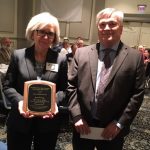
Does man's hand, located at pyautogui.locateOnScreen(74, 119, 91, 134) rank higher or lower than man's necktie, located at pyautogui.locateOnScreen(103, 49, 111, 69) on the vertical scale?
lower

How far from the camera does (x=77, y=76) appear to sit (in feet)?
5.77

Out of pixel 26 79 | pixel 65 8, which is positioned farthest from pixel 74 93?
pixel 65 8

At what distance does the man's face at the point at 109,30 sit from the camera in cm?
163

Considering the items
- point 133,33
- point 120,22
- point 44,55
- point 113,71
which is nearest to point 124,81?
point 113,71

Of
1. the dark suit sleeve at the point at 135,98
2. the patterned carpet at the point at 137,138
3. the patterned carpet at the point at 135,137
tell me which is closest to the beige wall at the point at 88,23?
the patterned carpet at the point at 137,138

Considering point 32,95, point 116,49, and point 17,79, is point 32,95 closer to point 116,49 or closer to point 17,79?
point 17,79

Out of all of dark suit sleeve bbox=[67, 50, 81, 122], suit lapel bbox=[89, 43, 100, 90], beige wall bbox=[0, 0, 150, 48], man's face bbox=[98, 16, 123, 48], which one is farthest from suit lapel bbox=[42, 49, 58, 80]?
beige wall bbox=[0, 0, 150, 48]

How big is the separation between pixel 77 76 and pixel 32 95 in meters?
0.33

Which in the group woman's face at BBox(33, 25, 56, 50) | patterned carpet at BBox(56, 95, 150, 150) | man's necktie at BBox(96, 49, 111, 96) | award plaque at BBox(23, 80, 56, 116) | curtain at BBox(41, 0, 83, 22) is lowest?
patterned carpet at BBox(56, 95, 150, 150)

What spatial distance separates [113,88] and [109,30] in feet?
1.23

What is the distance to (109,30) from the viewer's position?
1625 millimetres

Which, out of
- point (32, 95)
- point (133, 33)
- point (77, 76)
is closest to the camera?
point (32, 95)

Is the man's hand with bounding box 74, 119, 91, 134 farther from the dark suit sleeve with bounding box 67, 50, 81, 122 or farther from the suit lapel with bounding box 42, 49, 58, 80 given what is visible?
the suit lapel with bounding box 42, 49, 58, 80

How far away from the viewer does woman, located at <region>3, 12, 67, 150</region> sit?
1729mm
